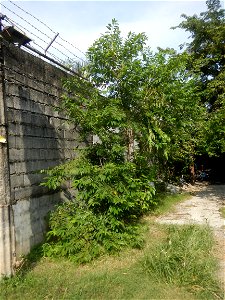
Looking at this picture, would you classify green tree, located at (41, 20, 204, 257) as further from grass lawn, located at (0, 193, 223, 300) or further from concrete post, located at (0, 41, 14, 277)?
concrete post, located at (0, 41, 14, 277)

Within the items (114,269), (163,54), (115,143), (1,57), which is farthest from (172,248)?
(163,54)

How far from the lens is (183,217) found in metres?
7.41

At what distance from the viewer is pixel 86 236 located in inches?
184

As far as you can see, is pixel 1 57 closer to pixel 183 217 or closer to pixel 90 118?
pixel 90 118

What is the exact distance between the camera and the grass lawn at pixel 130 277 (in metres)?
3.54

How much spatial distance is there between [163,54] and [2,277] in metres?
5.84

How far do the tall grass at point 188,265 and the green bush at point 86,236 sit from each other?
0.62 m

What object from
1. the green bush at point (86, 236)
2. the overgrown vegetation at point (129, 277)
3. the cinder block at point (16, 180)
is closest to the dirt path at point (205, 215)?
the overgrown vegetation at point (129, 277)

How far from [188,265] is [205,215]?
3.86 metres

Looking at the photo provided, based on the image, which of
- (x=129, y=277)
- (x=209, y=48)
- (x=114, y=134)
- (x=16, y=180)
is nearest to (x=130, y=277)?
(x=129, y=277)

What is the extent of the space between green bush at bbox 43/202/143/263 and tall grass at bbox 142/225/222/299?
623 mm

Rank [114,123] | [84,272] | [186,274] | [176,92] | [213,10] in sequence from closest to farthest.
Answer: [186,274], [84,272], [114,123], [176,92], [213,10]

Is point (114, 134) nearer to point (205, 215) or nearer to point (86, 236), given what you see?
point (86, 236)

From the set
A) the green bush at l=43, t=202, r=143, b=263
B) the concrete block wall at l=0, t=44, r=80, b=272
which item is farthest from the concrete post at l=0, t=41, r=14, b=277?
the green bush at l=43, t=202, r=143, b=263
